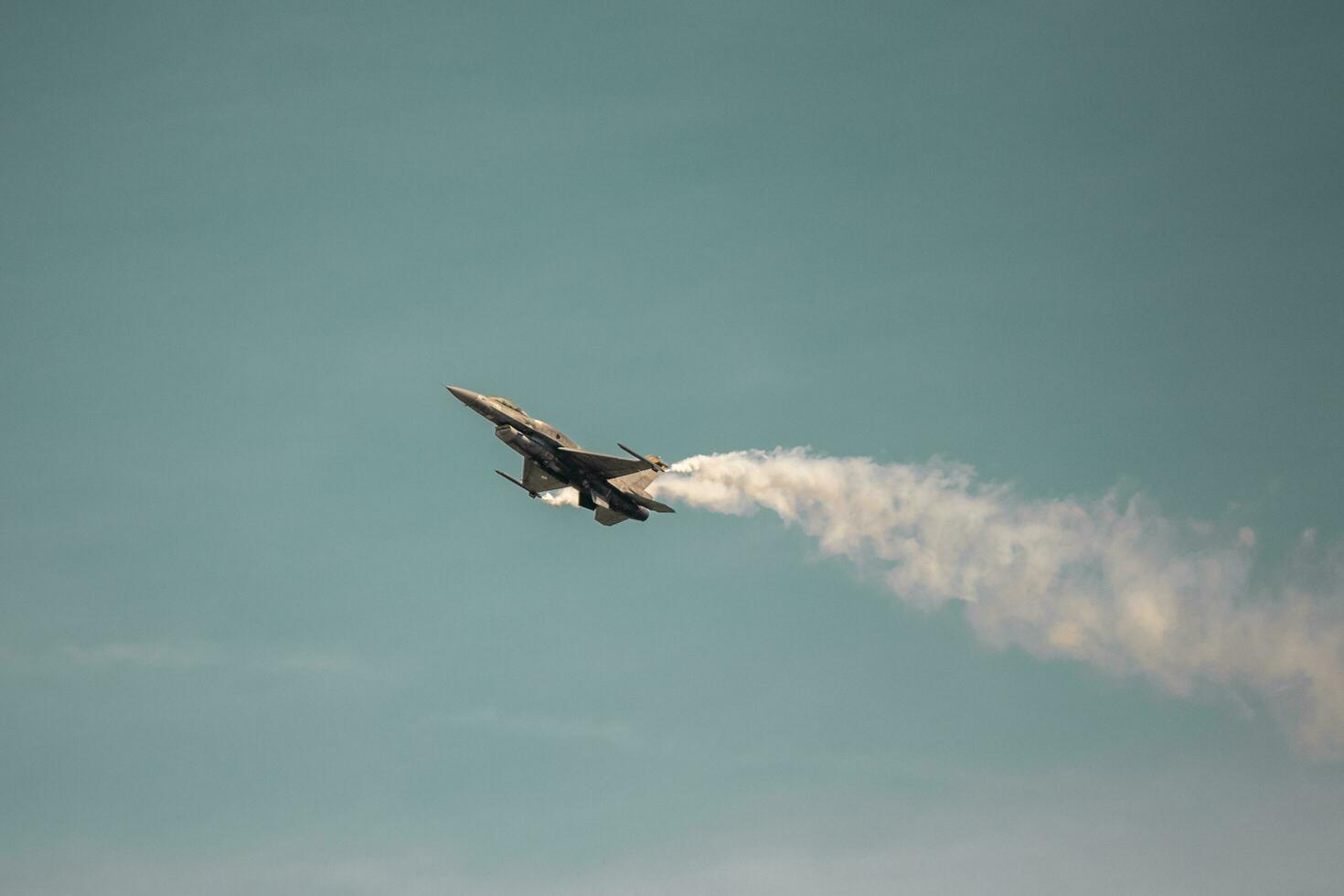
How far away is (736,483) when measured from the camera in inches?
6718

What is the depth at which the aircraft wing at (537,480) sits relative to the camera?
16375cm

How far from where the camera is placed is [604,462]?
15950 centimetres

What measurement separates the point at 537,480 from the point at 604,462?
304 inches

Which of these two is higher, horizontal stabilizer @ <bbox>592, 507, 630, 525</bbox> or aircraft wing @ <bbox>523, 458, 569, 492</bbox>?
aircraft wing @ <bbox>523, 458, 569, 492</bbox>

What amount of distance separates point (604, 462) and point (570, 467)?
3224mm

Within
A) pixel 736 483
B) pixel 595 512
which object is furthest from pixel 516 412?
pixel 736 483

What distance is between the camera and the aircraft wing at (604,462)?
15900cm

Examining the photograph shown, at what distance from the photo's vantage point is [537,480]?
164m

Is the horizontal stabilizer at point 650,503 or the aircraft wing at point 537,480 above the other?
the aircraft wing at point 537,480

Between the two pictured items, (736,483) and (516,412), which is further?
(736,483)

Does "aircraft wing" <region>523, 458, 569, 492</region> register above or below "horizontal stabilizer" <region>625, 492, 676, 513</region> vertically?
above

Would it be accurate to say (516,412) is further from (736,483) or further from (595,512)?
(736,483)

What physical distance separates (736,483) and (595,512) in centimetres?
1364

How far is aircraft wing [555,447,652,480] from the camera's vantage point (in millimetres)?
159000
